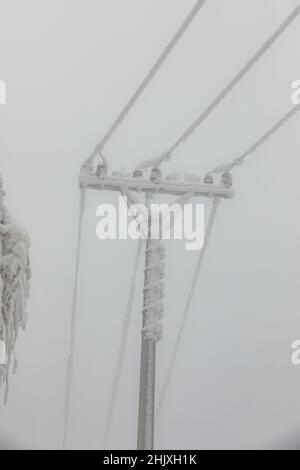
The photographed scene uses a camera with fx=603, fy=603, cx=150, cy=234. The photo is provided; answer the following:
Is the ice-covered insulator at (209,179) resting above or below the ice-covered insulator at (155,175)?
above

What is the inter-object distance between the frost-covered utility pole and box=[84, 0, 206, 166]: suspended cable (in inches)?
19.1

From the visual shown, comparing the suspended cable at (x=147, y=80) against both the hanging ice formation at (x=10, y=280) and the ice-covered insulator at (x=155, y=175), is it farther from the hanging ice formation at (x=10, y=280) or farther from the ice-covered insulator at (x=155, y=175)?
the hanging ice formation at (x=10, y=280)

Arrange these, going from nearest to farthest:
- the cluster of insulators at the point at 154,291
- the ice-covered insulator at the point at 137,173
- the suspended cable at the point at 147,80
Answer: the suspended cable at the point at 147,80
the cluster of insulators at the point at 154,291
the ice-covered insulator at the point at 137,173

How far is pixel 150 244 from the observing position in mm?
10312

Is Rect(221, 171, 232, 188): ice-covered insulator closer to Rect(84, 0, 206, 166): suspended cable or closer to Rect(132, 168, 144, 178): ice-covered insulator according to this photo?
Rect(132, 168, 144, 178): ice-covered insulator

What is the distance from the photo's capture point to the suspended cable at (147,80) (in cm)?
564

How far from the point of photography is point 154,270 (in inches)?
392

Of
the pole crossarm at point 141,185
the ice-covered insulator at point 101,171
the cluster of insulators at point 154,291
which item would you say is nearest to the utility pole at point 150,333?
the cluster of insulators at point 154,291

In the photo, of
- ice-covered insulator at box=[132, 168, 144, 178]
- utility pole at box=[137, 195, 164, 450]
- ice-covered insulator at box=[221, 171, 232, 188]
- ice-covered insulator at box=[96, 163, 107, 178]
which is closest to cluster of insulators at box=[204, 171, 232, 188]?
ice-covered insulator at box=[221, 171, 232, 188]

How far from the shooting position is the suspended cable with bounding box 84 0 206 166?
5637mm

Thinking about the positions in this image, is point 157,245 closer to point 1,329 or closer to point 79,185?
point 79,185

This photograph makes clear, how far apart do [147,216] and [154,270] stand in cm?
124

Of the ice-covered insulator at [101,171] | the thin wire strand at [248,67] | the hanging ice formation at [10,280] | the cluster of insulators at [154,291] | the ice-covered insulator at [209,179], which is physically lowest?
the hanging ice formation at [10,280]

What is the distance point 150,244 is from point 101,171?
1757 mm
